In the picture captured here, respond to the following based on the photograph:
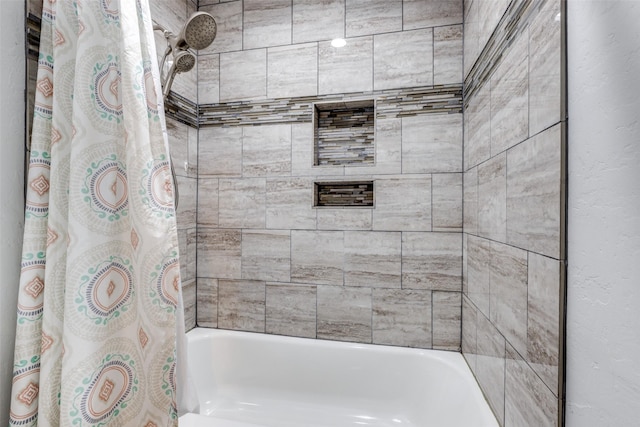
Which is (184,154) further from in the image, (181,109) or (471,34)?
(471,34)

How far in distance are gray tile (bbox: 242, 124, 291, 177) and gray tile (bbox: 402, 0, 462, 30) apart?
2.67ft

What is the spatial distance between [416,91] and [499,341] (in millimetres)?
1193

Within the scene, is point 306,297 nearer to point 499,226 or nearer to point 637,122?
point 499,226

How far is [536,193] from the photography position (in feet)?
2.76

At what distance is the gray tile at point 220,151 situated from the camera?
6.37ft

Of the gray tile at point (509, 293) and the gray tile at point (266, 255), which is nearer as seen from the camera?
the gray tile at point (509, 293)

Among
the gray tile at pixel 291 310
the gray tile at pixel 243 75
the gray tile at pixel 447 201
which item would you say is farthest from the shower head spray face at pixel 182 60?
the gray tile at pixel 447 201

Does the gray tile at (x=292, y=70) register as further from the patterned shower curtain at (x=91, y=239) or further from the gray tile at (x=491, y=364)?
the gray tile at (x=491, y=364)

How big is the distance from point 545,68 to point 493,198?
50 cm

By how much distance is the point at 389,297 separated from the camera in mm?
1758

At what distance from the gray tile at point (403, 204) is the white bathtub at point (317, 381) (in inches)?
24.5

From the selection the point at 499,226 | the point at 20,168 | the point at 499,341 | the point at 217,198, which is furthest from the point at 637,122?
the point at 217,198

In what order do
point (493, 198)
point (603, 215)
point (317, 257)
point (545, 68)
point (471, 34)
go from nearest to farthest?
point (603, 215)
point (545, 68)
point (493, 198)
point (471, 34)
point (317, 257)

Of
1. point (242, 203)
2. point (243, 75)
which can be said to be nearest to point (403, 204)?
point (242, 203)
